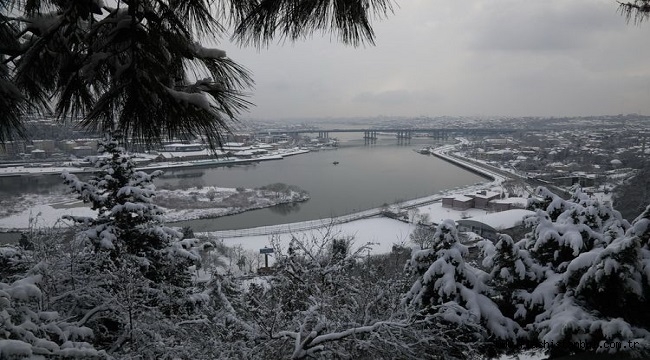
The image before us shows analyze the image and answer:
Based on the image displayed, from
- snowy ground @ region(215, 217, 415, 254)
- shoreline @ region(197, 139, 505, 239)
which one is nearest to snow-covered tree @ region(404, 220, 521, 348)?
shoreline @ region(197, 139, 505, 239)

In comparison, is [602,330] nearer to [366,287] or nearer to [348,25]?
[366,287]

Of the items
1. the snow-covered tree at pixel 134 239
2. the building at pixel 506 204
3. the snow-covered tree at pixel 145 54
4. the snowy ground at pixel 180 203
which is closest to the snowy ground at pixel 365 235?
the snowy ground at pixel 180 203

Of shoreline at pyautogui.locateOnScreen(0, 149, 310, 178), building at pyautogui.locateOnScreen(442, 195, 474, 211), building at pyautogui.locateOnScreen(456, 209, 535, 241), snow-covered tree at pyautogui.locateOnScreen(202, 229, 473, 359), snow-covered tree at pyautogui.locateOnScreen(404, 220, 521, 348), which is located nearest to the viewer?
snow-covered tree at pyautogui.locateOnScreen(202, 229, 473, 359)

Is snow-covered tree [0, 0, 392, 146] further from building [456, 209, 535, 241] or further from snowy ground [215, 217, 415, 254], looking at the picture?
building [456, 209, 535, 241]

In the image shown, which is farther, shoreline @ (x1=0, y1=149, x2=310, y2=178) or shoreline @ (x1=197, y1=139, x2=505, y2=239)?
shoreline @ (x1=0, y1=149, x2=310, y2=178)

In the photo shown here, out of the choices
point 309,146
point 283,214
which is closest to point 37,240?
point 283,214

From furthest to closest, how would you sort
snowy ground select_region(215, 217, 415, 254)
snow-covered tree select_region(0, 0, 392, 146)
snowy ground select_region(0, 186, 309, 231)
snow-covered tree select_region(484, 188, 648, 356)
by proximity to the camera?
snowy ground select_region(0, 186, 309, 231) → snowy ground select_region(215, 217, 415, 254) → snow-covered tree select_region(484, 188, 648, 356) → snow-covered tree select_region(0, 0, 392, 146)

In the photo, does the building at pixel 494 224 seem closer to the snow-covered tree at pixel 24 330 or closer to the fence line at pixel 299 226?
the fence line at pixel 299 226
